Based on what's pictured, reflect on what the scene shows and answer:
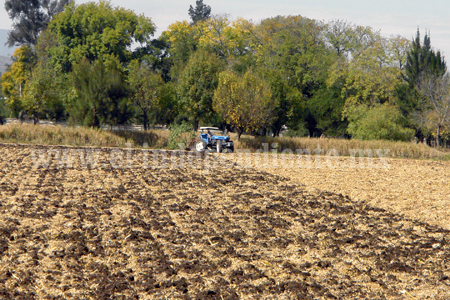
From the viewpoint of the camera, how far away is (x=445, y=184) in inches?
679

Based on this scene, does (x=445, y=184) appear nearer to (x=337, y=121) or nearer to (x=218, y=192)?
(x=218, y=192)

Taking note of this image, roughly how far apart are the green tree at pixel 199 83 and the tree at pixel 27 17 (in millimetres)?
42125

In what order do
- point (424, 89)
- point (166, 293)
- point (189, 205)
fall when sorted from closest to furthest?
point (166, 293)
point (189, 205)
point (424, 89)

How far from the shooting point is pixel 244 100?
103ft

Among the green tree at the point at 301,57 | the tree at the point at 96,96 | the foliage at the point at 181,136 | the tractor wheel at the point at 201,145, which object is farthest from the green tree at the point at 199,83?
the tractor wheel at the point at 201,145

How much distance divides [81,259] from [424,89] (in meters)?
41.5

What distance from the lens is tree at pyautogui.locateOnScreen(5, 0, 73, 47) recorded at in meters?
70.5

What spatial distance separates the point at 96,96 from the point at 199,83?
8671 mm

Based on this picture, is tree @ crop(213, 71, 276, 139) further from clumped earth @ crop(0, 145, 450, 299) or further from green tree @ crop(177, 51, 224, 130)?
clumped earth @ crop(0, 145, 450, 299)

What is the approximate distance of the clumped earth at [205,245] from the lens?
696cm

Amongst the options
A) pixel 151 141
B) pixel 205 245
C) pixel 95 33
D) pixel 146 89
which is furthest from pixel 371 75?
pixel 205 245

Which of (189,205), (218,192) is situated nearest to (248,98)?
(218,192)

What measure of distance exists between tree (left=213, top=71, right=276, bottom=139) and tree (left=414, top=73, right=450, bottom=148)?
58.7 feet

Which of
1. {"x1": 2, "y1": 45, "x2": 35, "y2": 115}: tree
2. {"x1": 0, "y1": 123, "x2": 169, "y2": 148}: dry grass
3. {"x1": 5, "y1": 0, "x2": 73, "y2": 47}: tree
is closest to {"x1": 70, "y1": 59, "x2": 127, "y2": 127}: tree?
{"x1": 0, "y1": 123, "x2": 169, "y2": 148}: dry grass
